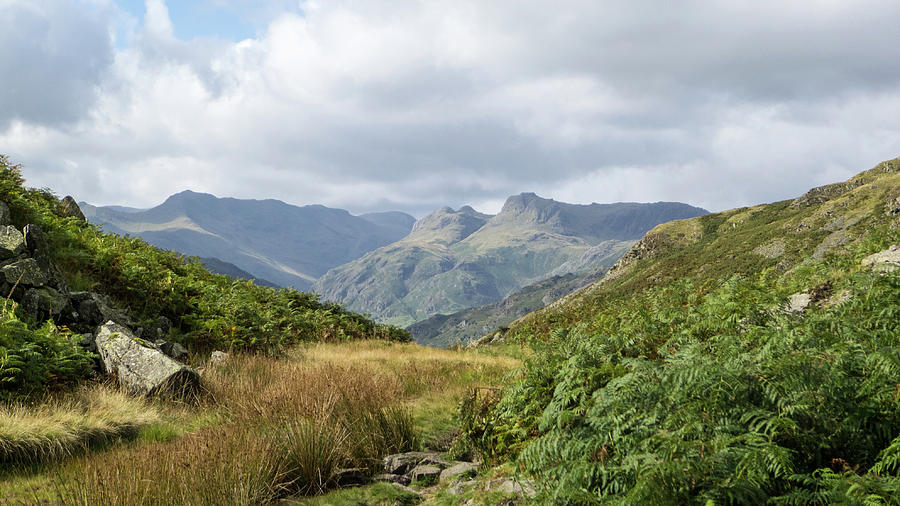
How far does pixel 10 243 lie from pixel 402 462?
917 centimetres

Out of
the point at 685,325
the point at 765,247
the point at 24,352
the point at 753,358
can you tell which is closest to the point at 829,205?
the point at 765,247

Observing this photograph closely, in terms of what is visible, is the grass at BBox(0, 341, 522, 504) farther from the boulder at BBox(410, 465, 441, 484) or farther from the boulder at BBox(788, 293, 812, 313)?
the boulder at BBox(788, 293, 812, 313)

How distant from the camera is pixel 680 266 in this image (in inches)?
2494

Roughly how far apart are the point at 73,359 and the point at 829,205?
282 feet

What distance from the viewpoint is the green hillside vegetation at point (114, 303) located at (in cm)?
743

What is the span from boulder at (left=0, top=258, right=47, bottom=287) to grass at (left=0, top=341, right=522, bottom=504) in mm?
3063

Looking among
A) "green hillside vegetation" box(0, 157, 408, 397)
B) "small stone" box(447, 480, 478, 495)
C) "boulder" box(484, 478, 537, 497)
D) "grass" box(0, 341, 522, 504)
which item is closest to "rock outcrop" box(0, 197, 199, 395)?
"green hillside vegetation" box(0, 157, 408, 397)

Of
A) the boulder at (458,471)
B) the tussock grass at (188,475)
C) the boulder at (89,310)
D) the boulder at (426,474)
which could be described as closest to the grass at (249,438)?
the tussock grass at (188,475)

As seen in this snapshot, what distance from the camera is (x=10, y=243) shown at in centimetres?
935

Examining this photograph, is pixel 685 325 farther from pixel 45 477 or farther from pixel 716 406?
pixel 45 477

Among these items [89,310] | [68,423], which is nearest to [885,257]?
[68,423]

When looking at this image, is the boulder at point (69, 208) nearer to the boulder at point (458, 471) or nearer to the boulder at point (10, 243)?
the boulder at point (10, 243)

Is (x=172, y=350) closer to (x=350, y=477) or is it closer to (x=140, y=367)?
(x=140, y=367)

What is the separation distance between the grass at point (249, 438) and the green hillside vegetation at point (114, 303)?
91cm
